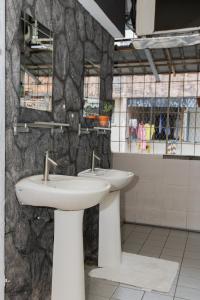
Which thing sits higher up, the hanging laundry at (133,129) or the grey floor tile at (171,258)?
the hanging laundry at (133,129)

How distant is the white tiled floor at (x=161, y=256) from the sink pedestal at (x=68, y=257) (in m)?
0.66

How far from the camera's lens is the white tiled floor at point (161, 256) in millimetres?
2623

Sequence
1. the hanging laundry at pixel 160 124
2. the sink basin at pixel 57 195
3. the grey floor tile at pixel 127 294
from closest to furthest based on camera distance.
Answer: the sink basin at pixel 57 195 → the grey floor tile at pixel 127 294 → the hanging laundry at pixel 160 124

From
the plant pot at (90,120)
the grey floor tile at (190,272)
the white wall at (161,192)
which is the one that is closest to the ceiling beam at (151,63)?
the white wall at (161,192)

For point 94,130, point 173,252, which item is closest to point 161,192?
point 173,252

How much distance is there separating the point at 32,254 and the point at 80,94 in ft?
4.78

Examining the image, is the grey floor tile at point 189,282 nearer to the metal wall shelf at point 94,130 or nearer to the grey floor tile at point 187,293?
the grey floor tile at point 187,293

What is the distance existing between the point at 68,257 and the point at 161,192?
267 cm

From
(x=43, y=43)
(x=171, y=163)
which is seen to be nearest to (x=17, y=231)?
(x=43, y=43)

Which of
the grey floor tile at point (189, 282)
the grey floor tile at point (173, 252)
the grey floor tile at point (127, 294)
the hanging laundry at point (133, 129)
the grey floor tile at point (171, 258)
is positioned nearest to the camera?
the grey floor tile at point (127, 294)

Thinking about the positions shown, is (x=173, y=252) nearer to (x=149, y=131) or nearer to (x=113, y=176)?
(x=113, y=176)

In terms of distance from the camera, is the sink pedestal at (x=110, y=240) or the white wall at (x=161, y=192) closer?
the sink pedestal at (x=110, y=240)

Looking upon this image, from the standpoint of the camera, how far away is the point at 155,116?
495 cm

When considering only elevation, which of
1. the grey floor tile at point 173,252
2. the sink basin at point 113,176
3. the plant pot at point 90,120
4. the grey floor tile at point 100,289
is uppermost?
the plant pot at point 90,120
